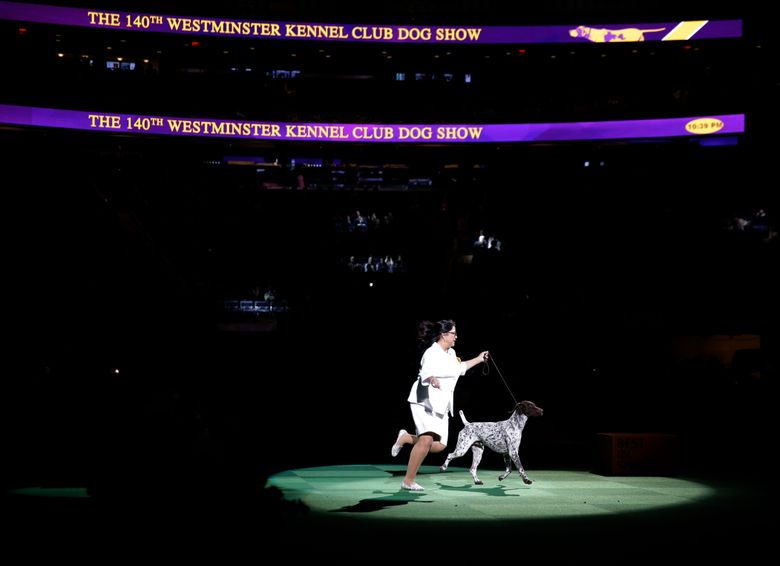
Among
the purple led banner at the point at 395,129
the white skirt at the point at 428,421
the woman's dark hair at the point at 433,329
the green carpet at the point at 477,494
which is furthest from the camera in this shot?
the purple led banner at the point at 395,129

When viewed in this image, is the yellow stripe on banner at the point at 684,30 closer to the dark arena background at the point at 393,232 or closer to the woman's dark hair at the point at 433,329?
the dark arena background at the point at 393,232

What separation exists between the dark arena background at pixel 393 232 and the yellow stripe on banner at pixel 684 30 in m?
0.09

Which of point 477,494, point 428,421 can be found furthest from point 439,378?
point 477,494

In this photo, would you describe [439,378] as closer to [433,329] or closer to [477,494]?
[433,329]

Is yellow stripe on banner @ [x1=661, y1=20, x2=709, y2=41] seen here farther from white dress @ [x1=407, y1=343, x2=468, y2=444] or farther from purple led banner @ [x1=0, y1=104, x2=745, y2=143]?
white dress @ [x1=407, y1=343, x2=468, y2=444]

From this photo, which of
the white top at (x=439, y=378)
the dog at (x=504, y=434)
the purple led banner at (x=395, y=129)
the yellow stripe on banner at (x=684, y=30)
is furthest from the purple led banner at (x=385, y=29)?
the dog at (x=504, y=434)

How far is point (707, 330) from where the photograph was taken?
2459 cm

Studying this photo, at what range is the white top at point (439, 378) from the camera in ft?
40.6

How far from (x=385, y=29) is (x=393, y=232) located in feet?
19.9

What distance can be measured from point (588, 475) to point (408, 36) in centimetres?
1576

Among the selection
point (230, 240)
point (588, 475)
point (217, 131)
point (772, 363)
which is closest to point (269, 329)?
point (230, 240)

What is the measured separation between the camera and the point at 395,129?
26578 millimetres

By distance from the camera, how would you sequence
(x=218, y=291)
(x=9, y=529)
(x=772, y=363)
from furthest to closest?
(x=218, y=291)
(x=772, y=363)
(x=9, y=529)

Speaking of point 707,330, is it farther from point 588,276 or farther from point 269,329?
point 269,329
